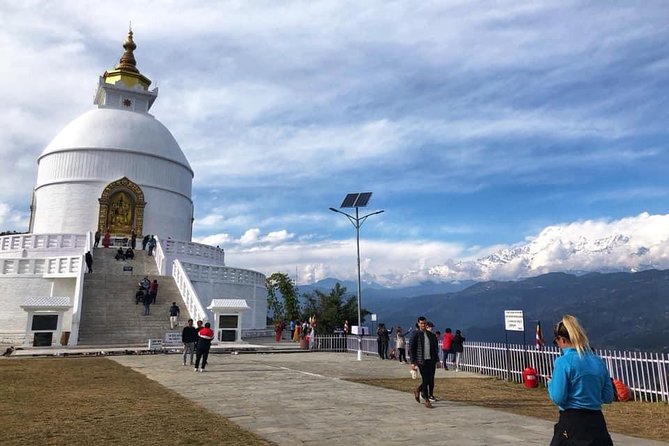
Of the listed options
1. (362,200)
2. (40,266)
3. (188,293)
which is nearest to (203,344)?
(188,293)

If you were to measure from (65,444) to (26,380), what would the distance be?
7.16 meters

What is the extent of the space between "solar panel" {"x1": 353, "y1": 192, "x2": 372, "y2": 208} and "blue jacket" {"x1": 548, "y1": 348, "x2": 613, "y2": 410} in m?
22.5

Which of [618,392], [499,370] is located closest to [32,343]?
[499,370]

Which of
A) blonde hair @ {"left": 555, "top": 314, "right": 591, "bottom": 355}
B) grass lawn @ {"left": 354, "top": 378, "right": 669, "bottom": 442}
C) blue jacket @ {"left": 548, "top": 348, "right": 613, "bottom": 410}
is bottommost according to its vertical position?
grass lawn @ {"left": 354, "top": 378, "right": 669, "bottom": 442}

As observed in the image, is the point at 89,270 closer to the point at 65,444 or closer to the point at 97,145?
the point at 97,145

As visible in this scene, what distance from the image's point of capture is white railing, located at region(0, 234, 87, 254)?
30266mm

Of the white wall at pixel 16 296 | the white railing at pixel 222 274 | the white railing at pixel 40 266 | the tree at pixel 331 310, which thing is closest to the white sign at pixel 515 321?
the white railing at pixel 222 274

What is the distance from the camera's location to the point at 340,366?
17.7m

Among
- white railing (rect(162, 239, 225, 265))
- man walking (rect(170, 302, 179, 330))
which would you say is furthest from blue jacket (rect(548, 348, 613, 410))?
white railing (rect(162, 239, 225, 265))

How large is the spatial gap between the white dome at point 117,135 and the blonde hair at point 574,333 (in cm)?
3947

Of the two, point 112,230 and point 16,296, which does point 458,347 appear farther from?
point 112,230

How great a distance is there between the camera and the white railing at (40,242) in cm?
3027

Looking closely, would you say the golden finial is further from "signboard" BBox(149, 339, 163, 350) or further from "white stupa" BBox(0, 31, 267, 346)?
"signboard" BBox(149, 339, 163, 350)

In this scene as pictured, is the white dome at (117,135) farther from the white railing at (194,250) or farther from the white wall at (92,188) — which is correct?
the white railing at (194,250)
